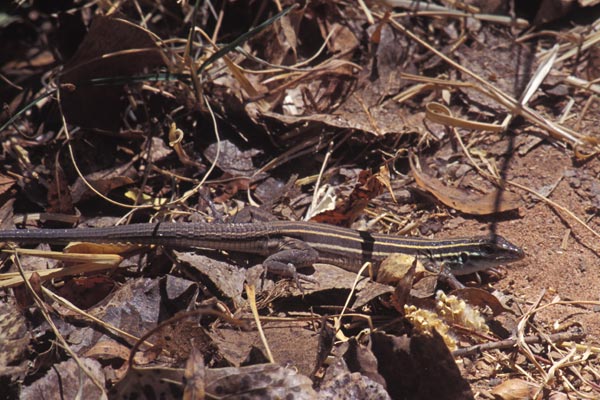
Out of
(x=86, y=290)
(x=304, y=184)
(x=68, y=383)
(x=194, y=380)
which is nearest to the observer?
(x=194, y=380)

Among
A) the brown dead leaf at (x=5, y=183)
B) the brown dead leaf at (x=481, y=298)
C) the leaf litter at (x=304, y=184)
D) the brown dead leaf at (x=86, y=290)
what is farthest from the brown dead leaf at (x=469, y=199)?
the brown dead leaf at (x=5, y=183)

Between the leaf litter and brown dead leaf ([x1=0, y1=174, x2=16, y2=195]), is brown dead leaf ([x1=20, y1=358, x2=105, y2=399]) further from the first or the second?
brown dead leaf ([x1=0, y1=174, x2=16, y2=195])

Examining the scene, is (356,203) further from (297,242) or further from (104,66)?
(104,66)

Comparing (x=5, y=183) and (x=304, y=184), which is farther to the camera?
(x=304, y=184)

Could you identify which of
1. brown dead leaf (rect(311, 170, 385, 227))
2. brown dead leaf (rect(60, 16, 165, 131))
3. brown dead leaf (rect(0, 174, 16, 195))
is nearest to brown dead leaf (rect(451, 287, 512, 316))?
brown dead leaf (rect(311, 170, 385, 227))

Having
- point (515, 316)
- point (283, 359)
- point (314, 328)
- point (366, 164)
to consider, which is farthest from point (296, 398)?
point (366, 164)

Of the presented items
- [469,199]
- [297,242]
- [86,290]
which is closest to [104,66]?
[86,290]

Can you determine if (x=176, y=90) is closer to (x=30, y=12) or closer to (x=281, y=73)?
(x=281, y=73)
